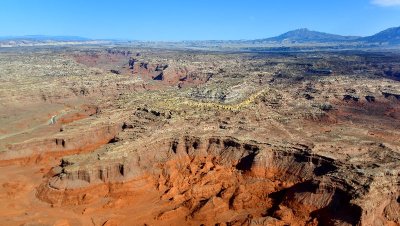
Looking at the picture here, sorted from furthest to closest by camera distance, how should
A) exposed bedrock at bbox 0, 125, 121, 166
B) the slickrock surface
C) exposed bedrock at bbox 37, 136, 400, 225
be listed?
exposed bedrock at bbox 0, 125, 121, 166 → the slickrock surface → exposed bedrock at bbox 37, 136, 400, 225

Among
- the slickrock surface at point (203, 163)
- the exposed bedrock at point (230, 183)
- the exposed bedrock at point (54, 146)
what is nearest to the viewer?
the exposed bedrock at point (230, 183)

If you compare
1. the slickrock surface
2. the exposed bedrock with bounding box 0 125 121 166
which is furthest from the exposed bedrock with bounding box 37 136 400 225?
the exposed bedrock with bounding box 0 125 121 166

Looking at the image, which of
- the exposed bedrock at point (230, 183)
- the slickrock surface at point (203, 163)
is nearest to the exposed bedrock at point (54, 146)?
the slickrock surface at point (203, 163)

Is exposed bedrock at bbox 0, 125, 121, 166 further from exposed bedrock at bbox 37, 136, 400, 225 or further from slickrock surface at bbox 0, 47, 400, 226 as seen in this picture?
exposed bedrock at bbox 37, 136, 400, 225

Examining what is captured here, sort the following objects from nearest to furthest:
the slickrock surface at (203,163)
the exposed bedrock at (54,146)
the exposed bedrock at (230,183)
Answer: the exposed bedrock at (230,183) → the slickrock surface at (203,163) → the exposed bedrock at (54,146)

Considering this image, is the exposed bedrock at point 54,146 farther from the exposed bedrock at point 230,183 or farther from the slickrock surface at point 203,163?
the exposed bedrock at point 230,183

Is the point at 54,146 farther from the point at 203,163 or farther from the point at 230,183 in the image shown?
the point at 230,183

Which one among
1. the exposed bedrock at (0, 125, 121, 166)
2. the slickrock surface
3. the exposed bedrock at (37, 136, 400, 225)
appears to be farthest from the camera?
the exposed bedrock at (0, 125, 121, 166)

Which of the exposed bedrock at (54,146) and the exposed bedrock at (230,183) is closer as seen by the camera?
the exposed bedrock at (230,183)

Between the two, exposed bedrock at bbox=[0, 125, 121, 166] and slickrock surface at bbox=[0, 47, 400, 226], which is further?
exposed bedrock at bbox=[0, 125, 121, 166]
